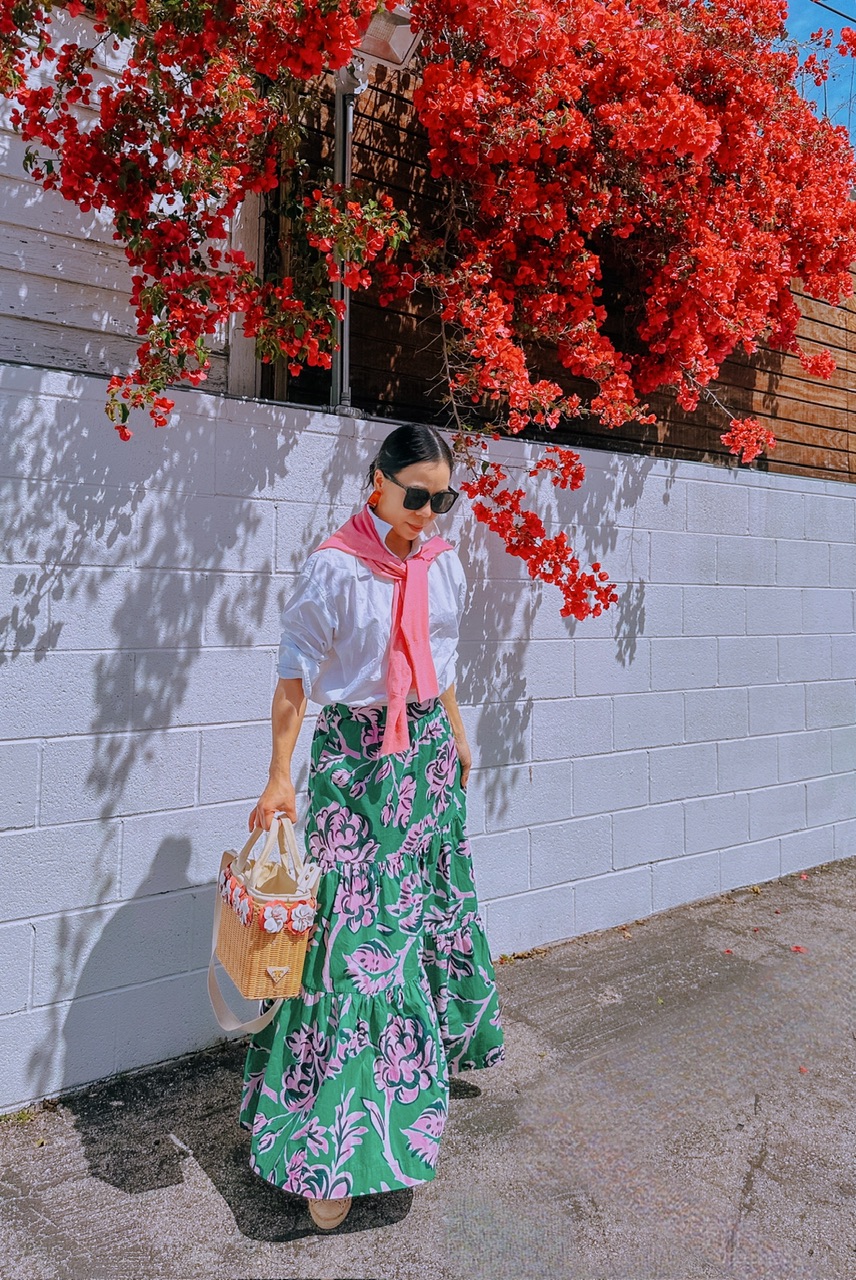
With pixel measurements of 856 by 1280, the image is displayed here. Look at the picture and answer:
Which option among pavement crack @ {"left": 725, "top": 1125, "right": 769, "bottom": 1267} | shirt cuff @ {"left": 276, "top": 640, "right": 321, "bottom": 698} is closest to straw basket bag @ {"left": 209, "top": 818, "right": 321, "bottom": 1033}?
shirt cuff @ {"left": 276, "top": 640, "right": 321, "bottom": 698}

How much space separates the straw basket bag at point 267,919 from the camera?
191cm

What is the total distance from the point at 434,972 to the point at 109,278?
2212 millimetres

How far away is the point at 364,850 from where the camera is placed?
6.97 feet

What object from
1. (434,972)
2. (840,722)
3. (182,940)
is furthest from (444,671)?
(840,722)

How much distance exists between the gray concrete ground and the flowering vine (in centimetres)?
147

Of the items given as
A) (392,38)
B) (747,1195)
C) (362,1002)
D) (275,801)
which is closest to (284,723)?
(275,801)

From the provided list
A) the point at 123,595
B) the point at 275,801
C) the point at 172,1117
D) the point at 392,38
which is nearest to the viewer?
the point at 275,801

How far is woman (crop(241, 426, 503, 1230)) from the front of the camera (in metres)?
2.00

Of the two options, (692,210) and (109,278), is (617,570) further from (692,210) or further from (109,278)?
(109,278)

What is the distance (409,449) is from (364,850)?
908 millimetres

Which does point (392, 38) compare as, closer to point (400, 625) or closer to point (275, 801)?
point (400, 625)

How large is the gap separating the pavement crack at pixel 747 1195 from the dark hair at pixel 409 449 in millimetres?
1803

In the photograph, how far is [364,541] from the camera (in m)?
2.15

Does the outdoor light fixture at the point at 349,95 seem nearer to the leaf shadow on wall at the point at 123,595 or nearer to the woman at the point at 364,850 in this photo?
the leaf shadow on wall at the point at 123,595
